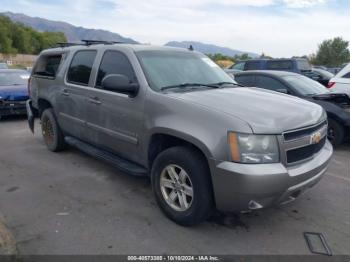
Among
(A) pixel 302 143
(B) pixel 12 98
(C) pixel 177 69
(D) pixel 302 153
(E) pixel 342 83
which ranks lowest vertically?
(B) pixel 12 98

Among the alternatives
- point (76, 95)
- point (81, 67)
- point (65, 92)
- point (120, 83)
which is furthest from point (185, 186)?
point (65, 92)

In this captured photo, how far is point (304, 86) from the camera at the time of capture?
7309mm

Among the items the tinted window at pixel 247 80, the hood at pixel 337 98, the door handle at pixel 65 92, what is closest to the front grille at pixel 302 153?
the hood at pixel 337 98

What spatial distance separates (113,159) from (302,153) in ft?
7.68

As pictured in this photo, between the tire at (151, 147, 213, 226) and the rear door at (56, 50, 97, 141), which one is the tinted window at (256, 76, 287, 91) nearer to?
the rear door at (56, 50, 97, 141)

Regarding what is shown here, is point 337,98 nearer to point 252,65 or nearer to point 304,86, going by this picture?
point 304,86

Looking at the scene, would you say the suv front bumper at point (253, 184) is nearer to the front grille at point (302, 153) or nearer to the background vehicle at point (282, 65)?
the front grille at point (302, 153)

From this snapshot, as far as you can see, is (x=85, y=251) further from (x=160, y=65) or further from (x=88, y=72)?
(x=88, y=72)

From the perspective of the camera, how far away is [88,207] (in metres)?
4.00

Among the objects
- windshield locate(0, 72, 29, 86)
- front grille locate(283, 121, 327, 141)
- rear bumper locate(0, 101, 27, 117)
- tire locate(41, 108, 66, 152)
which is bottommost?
rear bumper locate(0, 101, 27, 117)

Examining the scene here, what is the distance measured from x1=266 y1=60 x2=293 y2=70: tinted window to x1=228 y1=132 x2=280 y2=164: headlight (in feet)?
39.8

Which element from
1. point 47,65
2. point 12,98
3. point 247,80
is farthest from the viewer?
point 12,98

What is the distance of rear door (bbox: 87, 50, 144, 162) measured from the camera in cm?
399

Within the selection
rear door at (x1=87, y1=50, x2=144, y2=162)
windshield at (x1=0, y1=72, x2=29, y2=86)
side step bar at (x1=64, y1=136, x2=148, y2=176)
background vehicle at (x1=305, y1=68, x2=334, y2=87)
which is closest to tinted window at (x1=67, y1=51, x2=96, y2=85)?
rear door at (x1=87, y1=50, x2=144, y2=162)
